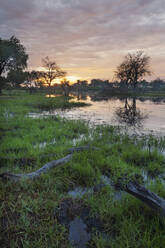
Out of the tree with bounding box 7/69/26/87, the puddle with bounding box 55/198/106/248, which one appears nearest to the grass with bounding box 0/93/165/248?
the puddle with bounding box 55/198/106/248

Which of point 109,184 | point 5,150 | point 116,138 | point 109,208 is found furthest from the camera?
point 116,138

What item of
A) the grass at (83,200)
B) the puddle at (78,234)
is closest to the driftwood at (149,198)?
the grass at (83,200)

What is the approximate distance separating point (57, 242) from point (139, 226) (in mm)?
1391

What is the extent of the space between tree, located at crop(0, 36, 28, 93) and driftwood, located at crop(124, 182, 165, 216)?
1529 inches

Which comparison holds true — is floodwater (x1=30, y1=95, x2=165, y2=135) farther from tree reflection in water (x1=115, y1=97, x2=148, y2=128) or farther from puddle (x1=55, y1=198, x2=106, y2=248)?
puddle (x1=55, y1=198, x2=106, y2=248)

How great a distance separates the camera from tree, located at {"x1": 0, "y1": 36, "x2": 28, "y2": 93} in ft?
106

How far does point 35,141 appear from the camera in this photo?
6.94 metres

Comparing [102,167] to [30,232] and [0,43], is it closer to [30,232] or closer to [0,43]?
[30,232]

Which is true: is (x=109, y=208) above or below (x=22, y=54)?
below

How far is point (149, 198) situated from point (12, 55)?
133 feet

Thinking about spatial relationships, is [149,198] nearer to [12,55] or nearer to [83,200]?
[83,200]

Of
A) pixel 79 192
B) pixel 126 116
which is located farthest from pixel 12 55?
pixel 79 192

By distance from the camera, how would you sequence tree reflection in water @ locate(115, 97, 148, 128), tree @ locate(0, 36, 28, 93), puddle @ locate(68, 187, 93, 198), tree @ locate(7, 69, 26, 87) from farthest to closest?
tree @ locate(7, 69, 26, 87)
tree @ locate(0, 36, 28, 93)
tree reflection in water @ locate(115, 97, 148, 128)
puddle @ locate(68, 187, 93, 198)

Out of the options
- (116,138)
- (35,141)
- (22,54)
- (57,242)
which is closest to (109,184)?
(57,242)
